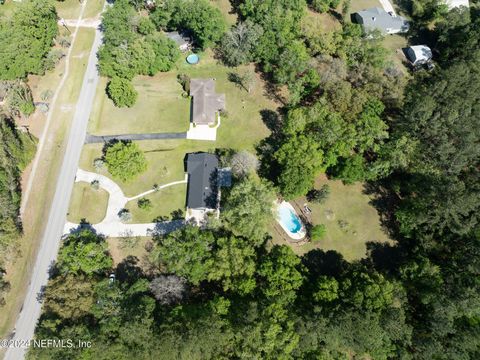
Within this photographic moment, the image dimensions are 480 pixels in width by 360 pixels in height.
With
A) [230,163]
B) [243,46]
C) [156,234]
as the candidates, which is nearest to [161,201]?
[156,234]

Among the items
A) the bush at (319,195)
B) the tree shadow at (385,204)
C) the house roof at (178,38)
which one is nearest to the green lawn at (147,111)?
the house roof at (178,38)

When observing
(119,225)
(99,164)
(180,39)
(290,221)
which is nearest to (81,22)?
(180,39)

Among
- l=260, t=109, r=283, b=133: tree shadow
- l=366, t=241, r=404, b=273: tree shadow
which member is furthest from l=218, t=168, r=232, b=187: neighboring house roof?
l=366, t=241, r=404, b=273: tree shadow

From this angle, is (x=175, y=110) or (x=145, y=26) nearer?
(x=175, y=110)

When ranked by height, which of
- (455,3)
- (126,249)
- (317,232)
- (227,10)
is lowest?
(126,249)

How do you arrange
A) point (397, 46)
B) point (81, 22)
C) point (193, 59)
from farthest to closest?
point (397, 46)
point (81, 22)
point (193, 59)

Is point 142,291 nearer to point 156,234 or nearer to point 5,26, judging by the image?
point 156,234

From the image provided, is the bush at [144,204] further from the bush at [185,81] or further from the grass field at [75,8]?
the grass field at [75,8]

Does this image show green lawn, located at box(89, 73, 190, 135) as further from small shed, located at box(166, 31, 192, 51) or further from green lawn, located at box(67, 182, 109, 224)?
green lawn, located at box(67, 182, 109, 224)

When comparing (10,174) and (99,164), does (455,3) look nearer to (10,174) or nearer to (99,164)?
(99,164)
